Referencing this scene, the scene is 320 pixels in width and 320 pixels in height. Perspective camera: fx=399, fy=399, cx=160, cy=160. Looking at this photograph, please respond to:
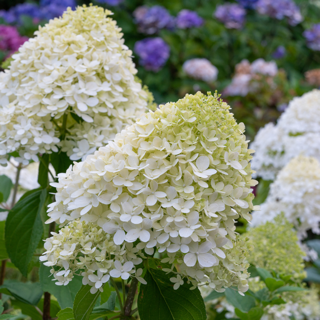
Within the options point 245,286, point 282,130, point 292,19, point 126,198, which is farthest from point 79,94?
point 292,19

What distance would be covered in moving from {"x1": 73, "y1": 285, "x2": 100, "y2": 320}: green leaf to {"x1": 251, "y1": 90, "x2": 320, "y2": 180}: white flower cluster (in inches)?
59.8

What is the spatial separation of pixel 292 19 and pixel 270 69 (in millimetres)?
1320

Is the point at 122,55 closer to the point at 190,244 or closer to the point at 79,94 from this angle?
the point at 79,94

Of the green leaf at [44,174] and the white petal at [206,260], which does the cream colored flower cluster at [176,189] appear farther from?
the green leaf at [44,174]

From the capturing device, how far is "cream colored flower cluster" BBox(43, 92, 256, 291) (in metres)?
0.72

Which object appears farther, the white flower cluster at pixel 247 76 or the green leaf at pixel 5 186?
the white flower cluster at pixel 247 76

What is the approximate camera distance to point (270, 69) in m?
4.04

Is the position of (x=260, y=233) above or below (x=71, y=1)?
above

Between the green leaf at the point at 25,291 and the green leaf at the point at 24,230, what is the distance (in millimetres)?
182

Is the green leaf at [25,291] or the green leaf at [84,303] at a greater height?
the green leaf at [84,303]

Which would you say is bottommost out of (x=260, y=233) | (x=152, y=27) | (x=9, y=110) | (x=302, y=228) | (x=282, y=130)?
(x=152, y=27)

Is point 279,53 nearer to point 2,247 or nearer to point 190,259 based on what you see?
point 2,247

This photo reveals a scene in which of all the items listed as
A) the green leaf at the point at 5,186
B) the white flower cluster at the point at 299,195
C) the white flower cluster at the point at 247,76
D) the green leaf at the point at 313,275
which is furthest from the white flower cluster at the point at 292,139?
the white flower cluster at the point at 247,76

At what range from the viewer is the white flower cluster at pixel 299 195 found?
1788mm
